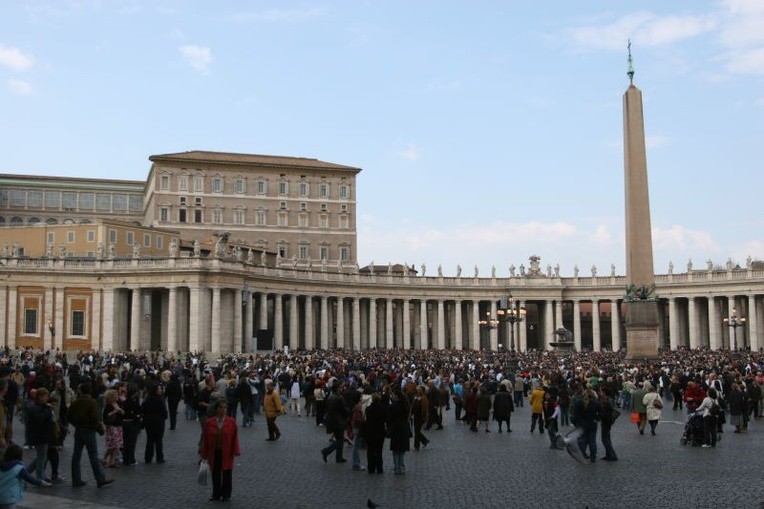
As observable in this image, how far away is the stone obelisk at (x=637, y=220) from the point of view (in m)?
41.4

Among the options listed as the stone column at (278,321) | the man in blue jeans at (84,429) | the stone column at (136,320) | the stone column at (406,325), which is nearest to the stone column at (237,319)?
the stone column at (136,320)

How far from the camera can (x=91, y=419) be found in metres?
14.1

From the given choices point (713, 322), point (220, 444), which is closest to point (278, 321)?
point (713, 322)

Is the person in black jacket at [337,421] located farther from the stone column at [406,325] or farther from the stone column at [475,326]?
the stone column at [475,326]

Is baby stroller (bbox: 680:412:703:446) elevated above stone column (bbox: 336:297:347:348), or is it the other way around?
stone column (bbox: 336:297:347:348)

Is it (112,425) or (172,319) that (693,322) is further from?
(112,425)

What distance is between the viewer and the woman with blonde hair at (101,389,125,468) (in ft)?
50.9

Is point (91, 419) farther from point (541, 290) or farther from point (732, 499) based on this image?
point (541, 290)

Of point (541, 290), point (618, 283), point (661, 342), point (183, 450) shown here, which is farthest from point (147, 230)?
point (183, 450)

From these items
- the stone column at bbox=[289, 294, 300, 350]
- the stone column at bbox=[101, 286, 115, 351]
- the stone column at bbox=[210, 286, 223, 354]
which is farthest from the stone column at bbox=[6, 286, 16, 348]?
the stone column at bbox=[289, 294, 300, 350]

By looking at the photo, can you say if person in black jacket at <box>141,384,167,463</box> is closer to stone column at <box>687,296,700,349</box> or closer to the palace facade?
the palace facade

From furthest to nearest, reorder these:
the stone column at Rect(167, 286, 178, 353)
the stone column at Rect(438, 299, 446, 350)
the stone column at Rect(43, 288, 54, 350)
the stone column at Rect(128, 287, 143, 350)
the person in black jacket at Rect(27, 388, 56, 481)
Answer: the stone column at Rect(438, 299, 446, 350), the stone column at Rect(128, 287, 143, 350), the stone column at Rect(167, 286, 178, 353), the stone column at Rect(43, 288, 54, 350), the person in black jacket at Rect(27, 388, 56, 481)

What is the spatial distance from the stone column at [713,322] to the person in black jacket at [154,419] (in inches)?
2634

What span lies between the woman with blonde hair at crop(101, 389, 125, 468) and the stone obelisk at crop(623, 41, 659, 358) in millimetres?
30301
